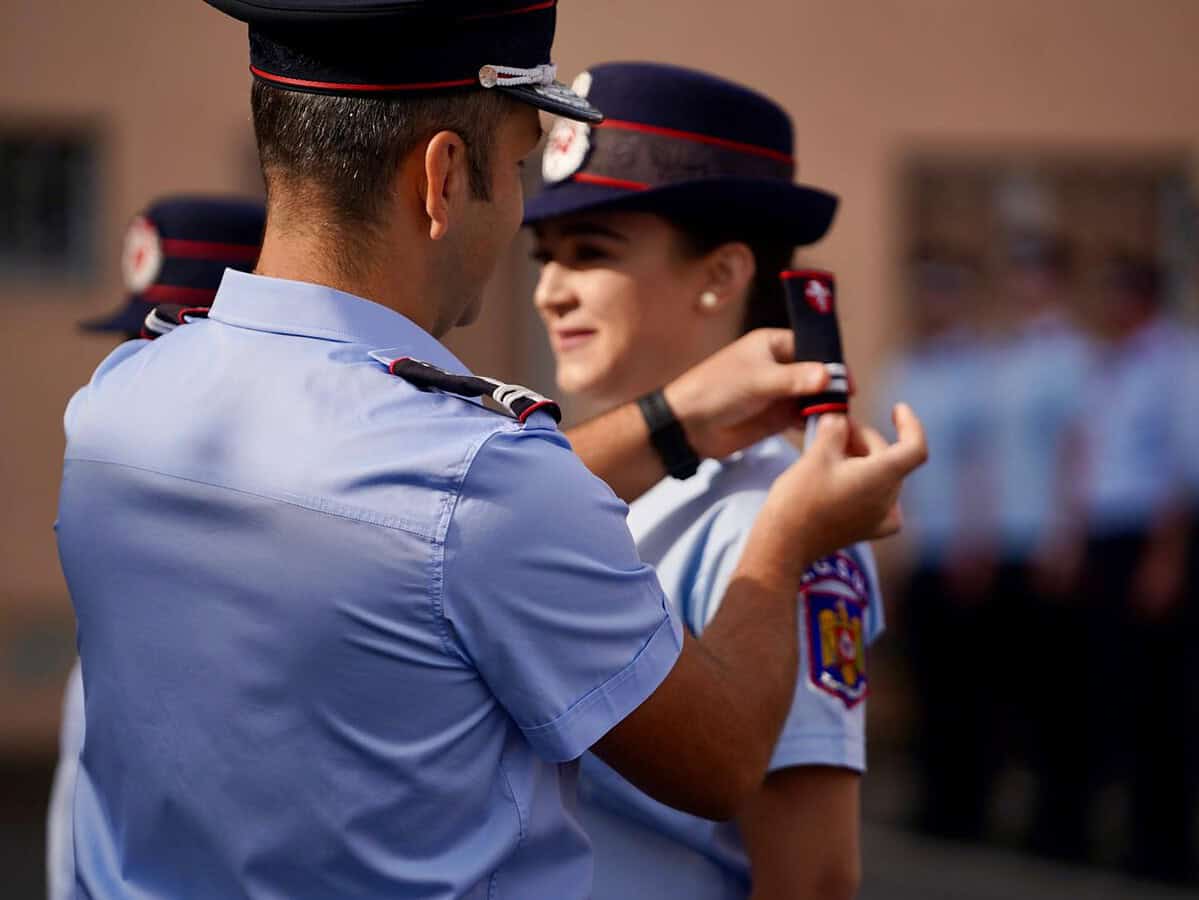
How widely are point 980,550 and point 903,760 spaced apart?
68.1 inches

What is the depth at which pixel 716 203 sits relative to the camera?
2430 millimetres

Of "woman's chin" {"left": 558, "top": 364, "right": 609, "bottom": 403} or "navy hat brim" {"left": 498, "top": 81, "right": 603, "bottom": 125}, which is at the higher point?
"navy hat brim" {"left": 498, "top": 81, "right": 603, "bottom": 125}

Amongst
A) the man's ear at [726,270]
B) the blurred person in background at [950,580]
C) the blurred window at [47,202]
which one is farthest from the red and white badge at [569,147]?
the blurred window at [47,202]

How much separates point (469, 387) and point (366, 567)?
0.67 feet

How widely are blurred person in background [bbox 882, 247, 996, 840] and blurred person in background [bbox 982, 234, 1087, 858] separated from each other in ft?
0.22

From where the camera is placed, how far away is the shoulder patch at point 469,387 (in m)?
1.56

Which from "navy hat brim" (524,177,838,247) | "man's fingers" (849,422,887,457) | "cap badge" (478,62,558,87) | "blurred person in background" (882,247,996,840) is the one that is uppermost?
"cap badge" (478,62,558,87)

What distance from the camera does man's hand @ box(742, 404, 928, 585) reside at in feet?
6.07

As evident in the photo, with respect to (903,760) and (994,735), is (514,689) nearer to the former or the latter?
(994,735)

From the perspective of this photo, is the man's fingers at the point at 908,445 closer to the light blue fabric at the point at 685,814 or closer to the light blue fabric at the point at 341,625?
the light blue fabric at the point at 685,814

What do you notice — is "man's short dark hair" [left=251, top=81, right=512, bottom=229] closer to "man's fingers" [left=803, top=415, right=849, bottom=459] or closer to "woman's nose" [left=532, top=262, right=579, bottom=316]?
"man's fingers" [left=803, top=415, right=849, bottom=459]

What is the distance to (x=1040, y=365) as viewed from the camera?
24.2 ft

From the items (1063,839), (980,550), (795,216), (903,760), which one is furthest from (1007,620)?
(795,216)

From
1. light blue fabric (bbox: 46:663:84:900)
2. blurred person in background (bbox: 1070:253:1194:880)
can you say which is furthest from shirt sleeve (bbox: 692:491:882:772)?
blurred person in background (bbox: 1070:253:1194:880)
